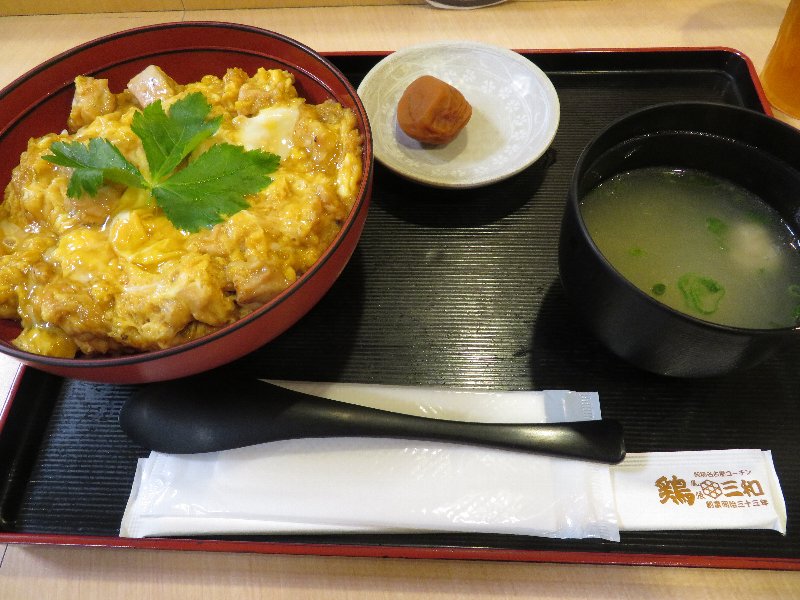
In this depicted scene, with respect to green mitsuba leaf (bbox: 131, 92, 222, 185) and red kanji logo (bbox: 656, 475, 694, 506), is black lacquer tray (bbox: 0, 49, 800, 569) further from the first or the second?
green mitsuba leaf (bbox: 131, 92, 222, 185)

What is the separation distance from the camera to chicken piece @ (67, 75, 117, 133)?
1.54 m

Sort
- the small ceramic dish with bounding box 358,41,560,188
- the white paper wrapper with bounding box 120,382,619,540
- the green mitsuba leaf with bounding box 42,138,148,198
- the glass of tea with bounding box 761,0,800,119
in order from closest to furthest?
the white paper wrapper with bounding box 120,382,619,540 < the green mitsuba leaf with bounding box 42,138,148,198 < the small ceramic dish with bounding box 358,41,560,188 < the glass of tea with bounding box 761,0,800,119

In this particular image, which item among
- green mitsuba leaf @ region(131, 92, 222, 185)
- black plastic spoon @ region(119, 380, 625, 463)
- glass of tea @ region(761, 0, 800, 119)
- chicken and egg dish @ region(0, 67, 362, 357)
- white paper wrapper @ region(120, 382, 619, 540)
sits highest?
glass of tea @ region(761, 0, 800, 119)

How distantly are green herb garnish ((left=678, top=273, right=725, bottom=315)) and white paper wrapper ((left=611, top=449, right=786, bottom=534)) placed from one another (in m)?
0.34

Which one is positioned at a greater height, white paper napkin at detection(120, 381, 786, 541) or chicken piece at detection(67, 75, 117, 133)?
chicken piece at detection(67, 75, 117, 133)

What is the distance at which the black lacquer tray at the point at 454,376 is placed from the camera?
1.21 metres

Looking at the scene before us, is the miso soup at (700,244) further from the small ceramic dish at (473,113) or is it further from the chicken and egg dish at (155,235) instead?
the chicken and egg dish at (155,235)

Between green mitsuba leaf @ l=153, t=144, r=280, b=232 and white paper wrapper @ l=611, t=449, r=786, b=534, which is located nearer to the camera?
white paper wrapper @ l=611, t=449, r=786, b=534

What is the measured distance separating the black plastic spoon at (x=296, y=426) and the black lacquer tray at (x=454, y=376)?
0.35 ft

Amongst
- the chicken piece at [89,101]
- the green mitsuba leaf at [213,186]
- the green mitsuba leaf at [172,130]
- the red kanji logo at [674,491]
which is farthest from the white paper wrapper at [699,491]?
the chicken piece at [89,101]

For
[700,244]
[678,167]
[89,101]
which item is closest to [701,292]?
[700,244]

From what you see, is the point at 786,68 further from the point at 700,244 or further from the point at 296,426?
the point at 296,426

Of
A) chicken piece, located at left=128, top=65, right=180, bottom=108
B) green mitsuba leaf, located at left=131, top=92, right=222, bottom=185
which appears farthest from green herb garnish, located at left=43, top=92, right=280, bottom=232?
chicken piece, located at left=128, top=65, right=180, bottom=108

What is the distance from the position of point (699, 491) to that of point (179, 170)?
1.48m
